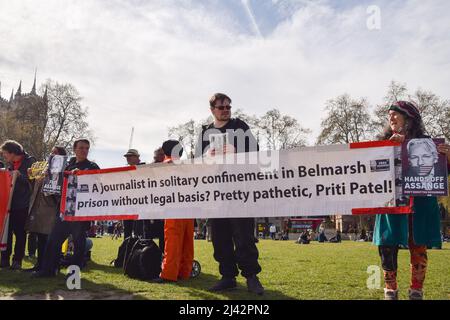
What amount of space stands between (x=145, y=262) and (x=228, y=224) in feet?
4.59

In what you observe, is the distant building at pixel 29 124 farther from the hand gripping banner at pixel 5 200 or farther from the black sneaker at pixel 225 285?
the black sneaker at pixel 225 285

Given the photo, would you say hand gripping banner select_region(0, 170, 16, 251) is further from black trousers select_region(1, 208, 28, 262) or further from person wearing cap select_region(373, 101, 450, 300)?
person wearing cap select_region(373, 101, 450, 300)

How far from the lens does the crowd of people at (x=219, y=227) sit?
12.1 feet

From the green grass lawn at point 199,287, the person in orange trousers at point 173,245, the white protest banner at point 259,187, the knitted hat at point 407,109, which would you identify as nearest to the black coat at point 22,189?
the green grass lawn at point 199,287

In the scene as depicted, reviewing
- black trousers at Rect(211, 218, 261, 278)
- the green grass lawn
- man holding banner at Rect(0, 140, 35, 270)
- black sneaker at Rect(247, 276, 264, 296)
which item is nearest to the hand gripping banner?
man holding banner at Rect(0, 140, 35, 270)

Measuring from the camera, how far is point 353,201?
401cm

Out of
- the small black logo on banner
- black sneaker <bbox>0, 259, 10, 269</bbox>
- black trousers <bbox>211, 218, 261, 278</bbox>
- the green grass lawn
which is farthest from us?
black sneaker <bbox>0, 259, 10, 269</bbox>

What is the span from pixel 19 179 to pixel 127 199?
7.45ft

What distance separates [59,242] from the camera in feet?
19.0

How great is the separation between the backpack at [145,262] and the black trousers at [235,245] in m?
1.09

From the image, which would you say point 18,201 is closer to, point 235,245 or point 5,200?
point 5,200

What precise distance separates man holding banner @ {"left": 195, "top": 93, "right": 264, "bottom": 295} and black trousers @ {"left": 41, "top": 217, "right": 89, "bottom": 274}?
2.34 meters

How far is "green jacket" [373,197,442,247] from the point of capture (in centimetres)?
361

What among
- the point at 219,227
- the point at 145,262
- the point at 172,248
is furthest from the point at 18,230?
the point at 219,227
